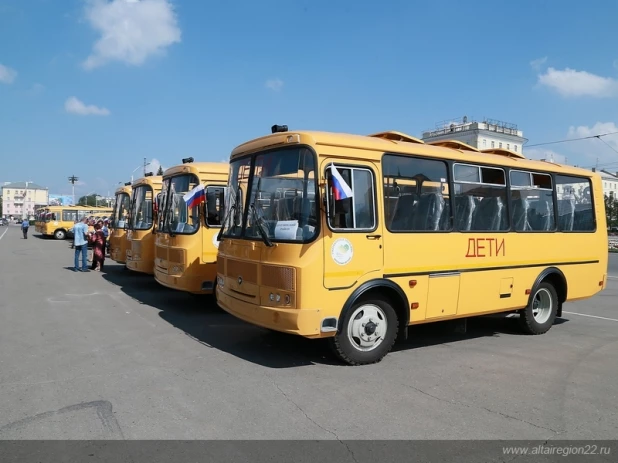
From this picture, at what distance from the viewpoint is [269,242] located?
609 cm

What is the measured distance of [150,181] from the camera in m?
12.8

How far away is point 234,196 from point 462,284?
138 inches

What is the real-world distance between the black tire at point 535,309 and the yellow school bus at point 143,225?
27.3 ft

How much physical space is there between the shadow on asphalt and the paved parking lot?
0.04m

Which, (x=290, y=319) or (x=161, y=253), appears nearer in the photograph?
(x=290, y=319)

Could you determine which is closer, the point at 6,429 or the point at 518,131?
the point at 6,429

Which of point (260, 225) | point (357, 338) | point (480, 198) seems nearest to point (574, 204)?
point (480, 198)

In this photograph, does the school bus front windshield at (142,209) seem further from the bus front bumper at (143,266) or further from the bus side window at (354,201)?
the bus side window at (354,201)

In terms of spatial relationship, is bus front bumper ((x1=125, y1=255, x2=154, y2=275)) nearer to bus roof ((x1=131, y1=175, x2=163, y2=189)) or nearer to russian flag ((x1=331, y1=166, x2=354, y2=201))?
bus roof ((x1=131, y1=175, x2=163, y2=189))

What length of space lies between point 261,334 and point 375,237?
106 inches

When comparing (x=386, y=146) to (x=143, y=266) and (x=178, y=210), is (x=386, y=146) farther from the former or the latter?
(x=143, y=266)
